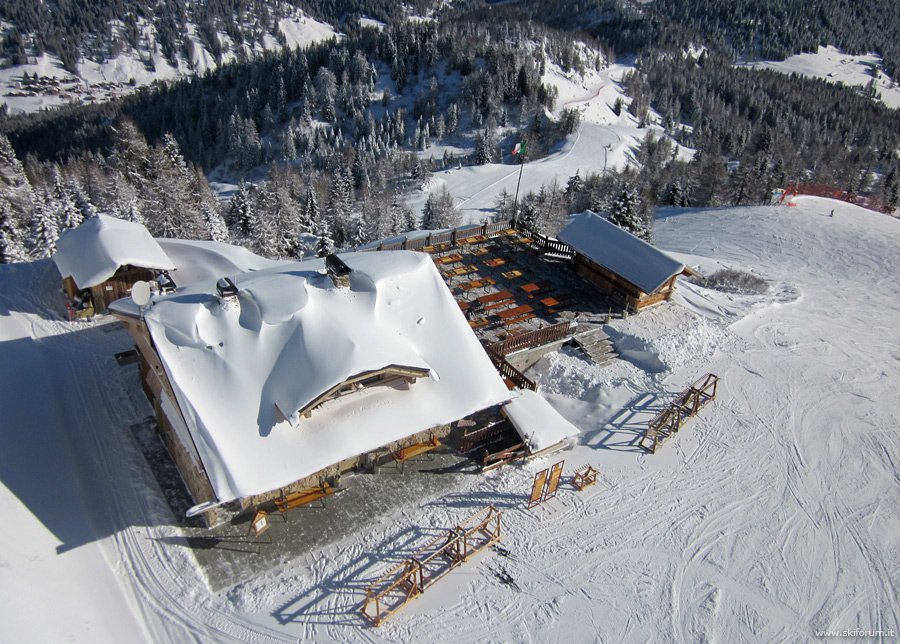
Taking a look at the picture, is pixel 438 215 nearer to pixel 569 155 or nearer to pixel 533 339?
pixel 569 155

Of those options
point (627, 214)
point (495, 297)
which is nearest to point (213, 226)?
point (495, 297)

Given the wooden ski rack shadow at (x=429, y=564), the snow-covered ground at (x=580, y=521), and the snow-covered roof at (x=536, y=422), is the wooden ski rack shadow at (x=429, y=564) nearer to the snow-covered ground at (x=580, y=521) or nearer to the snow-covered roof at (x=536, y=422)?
the snow-covered ground at (x=580, y=521)

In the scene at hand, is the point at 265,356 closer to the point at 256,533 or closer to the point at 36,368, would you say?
the point at 256,533

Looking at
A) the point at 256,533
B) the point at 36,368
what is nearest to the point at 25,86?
the point at 36,368

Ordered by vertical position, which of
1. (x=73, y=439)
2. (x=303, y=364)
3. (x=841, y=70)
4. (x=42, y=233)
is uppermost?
(x=303, y=364)

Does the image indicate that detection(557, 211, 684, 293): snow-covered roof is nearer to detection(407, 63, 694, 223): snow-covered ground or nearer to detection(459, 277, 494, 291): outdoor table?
detection(459, 277, 494, 291): outdoor table

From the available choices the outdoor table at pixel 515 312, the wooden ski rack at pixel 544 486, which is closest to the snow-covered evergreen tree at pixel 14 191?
the outdoor table at pixel 515 312
